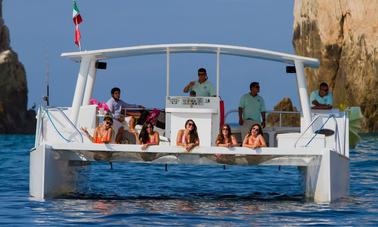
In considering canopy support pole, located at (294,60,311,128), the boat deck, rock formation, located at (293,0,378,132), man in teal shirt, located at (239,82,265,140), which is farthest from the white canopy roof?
rock formation, located at (293,0,378,132)

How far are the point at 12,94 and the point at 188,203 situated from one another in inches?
3423

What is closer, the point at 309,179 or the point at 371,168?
the point at 309,179

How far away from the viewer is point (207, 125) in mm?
19281

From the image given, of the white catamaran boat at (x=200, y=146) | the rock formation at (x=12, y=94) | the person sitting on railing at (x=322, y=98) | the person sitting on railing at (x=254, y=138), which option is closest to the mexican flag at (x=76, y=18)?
the white catamaran boat at (x=200, y=146)

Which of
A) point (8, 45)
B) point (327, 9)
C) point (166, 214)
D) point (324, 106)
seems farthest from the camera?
point (8, 45)

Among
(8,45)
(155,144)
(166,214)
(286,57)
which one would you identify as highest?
(8,45)

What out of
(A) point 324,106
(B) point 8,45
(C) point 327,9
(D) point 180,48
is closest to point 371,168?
(A) point 324,106

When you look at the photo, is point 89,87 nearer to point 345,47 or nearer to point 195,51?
point 195,51

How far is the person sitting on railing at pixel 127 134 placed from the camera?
2058cm

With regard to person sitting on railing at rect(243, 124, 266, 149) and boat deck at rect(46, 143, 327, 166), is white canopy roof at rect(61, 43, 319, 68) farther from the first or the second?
boat deck at rect(46, 143, 327, 166)

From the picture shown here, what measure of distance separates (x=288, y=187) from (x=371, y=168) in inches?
340

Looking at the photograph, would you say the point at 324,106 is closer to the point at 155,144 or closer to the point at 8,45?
the point at 155,144

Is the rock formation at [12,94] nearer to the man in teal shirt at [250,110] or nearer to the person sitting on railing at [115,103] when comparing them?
the person sitting on railing at [115,103]

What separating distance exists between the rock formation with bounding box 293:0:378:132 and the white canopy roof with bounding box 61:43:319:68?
57.7 meters
